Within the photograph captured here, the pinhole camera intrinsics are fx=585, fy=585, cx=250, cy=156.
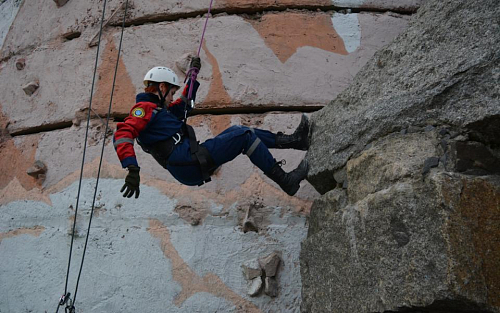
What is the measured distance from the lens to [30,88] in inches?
239

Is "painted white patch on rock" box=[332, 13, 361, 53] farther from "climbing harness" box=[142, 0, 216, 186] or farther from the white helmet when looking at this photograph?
"climbing harness" box=[142, 0, 216, 186]

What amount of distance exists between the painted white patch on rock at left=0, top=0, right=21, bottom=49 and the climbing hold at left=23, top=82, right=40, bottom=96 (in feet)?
3.97

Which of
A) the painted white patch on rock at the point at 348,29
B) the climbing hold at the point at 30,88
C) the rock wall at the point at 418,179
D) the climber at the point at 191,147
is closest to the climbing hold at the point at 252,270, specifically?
the rock wall at the point at 418,179

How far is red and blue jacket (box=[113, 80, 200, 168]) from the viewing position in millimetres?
3959

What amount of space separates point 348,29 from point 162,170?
2202 millimetres

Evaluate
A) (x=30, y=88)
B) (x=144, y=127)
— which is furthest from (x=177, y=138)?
(x=30, y=88)

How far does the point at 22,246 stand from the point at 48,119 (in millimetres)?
1299

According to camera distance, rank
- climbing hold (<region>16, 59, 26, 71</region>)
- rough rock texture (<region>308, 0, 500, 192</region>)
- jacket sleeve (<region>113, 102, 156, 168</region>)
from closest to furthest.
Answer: rough rock texture (<region>308, 0, 500, 192</region>)
jacket sleeve (<region>113, 102, 156, 168</region>)
climbing hold (<region>16, 59, 26, 71</region>)

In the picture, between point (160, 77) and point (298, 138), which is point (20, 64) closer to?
point (160, 77)

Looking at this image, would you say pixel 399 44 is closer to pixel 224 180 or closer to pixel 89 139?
pixel 224 180

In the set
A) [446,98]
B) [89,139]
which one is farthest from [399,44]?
[89,139]

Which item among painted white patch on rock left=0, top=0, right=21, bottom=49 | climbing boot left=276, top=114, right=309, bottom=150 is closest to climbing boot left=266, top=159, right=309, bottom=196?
climbing boot left=276, top=114, right=309, bottom=150

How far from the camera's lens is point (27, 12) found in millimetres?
6801

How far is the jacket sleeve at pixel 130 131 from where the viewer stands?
12.9ft
